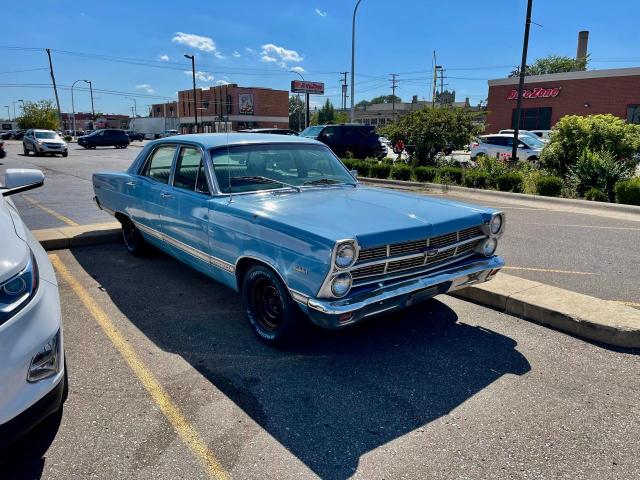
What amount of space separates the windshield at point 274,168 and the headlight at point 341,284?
1.54 m

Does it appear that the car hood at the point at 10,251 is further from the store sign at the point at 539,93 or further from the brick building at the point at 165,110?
the brick building at the point at 165,110

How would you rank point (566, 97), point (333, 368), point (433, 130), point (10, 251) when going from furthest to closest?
point (566, 97), point (433, 130), point (333, 368), point (10, 251)

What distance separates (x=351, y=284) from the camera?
3.30 m

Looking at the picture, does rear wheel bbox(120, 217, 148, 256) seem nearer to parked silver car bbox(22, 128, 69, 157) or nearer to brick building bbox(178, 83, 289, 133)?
parked silver car bbox(22, 128, 69, 157)

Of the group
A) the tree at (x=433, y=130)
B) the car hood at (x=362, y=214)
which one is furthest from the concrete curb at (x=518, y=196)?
the car hood at (x=362, y=214)

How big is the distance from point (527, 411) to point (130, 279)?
4.30m

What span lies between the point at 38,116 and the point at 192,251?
84.3 meters

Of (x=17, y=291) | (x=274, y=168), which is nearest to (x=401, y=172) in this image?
(x=274, y=168)

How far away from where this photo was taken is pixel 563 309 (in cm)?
430

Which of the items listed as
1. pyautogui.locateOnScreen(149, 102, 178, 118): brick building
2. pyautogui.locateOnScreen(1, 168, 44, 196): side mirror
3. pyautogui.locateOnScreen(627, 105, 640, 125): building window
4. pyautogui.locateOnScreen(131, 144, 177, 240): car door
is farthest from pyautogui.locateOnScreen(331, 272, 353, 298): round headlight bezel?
pyautogui.locateOnScreen(149, 102, 178, 118): brick building

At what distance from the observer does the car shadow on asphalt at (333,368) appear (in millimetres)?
2904

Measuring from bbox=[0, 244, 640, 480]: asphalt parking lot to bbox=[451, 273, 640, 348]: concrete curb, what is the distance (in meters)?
0.12

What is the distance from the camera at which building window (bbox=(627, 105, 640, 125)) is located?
3497 centimetres

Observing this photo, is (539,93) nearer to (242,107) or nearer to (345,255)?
(345,255)
